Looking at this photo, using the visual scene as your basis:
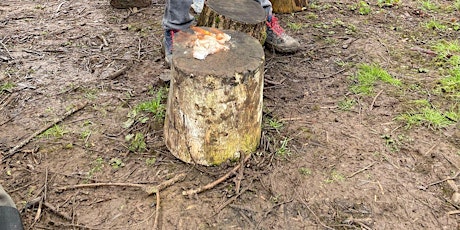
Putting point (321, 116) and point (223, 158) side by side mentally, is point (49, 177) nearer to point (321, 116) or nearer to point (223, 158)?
point (223, 158)

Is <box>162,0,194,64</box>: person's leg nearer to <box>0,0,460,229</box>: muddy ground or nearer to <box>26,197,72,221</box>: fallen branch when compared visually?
<box>0,0,460,229</box>: muddy ground

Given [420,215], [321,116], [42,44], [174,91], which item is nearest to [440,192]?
[420,215]

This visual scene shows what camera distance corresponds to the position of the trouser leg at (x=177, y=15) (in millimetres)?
3439

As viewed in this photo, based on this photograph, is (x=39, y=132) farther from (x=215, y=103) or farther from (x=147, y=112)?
(x=215, y=103)

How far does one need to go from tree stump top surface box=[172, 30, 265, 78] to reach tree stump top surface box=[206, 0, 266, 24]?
657 mm

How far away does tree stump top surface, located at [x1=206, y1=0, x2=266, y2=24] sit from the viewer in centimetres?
340

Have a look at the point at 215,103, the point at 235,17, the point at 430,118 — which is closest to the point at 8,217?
the point at 215,103

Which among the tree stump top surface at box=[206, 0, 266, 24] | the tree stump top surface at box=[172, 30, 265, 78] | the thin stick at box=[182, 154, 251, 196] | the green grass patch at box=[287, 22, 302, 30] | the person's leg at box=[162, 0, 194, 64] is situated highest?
the tree stump top surface at box=[172, 30, 265, 78]

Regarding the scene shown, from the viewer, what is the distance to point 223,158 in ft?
8.80

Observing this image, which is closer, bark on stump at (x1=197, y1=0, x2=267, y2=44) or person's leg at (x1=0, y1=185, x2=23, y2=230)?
person's leg at (x1=0, y1=185, x2=23, y2=230)

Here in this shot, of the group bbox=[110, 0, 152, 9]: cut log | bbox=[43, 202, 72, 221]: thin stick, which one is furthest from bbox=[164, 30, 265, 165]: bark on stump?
bbox=[110, 0, 152, 9]: cut log

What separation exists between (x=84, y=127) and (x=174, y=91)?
903mm

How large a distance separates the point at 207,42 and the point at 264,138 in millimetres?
769

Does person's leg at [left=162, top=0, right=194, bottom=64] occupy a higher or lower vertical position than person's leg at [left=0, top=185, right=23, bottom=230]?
higher
